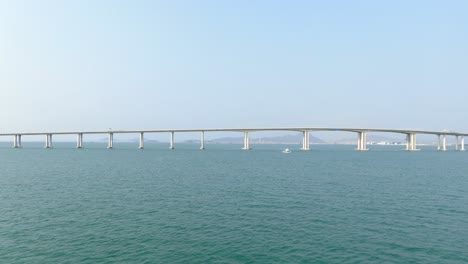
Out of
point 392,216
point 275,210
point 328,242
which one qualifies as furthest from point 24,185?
point 392,216

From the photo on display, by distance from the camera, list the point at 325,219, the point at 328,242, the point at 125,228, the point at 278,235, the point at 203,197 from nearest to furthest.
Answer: the point at 328,242 < the point at 278,235 < the point at 125,228 < the point at 325,219 < the point at 203,197

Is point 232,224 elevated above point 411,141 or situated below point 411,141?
below

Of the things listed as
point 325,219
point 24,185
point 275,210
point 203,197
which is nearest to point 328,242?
point 325,219

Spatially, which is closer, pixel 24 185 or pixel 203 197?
pixel 203 197

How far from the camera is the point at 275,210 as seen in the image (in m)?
27.6

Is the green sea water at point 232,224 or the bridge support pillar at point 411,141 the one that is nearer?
the green sea water at point 232,224

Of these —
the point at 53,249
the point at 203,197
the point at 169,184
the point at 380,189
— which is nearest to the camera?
the point at 53,249

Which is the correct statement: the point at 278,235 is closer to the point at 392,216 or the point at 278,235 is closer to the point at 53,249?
the point at 392,216

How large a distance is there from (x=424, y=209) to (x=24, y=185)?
1881 inches

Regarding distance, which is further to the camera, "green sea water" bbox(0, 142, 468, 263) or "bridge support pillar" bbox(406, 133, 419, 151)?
"bridge support pillar" bbox(406, 133, 419, 151)

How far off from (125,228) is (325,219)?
51.2ft

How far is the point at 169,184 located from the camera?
42.3m

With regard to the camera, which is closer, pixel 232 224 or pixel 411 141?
pixel 232 224

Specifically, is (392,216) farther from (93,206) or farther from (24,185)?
(24,185)
